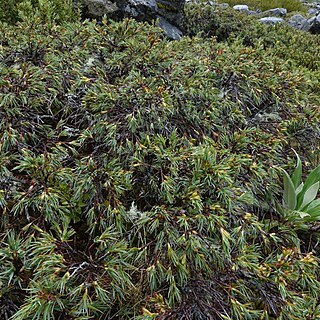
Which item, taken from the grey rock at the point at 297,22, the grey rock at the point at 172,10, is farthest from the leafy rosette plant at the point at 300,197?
the grey rock at the point at 297,22

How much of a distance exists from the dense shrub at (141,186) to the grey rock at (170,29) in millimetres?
2421

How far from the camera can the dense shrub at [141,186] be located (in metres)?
1.80

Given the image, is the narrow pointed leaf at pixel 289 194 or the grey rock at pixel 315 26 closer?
the narrow pointed leaf at pixel 289 194

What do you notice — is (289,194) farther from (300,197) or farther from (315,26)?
(315,26)

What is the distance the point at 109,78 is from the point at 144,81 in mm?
334

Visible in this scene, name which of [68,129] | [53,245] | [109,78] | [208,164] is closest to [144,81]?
[109,78]

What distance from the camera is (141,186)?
2260 mm

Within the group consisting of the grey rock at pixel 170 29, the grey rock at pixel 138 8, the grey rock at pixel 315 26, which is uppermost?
the grey rock at pixel 315 26

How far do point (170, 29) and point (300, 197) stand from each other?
12.5ft

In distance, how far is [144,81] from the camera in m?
2.72

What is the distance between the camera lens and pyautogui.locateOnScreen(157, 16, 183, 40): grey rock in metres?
5.41

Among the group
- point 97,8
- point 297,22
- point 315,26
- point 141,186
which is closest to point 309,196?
point 141,186

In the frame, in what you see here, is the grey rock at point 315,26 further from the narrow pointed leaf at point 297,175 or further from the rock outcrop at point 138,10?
the narrow pointed leaf at point 297,175

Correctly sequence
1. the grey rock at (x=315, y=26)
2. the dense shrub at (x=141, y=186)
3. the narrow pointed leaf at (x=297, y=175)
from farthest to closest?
the grey rock at (x=315, y=26)
the narrow pointed leaf at (x=297, y=175)
the dense shrub at (x=141, y=186)
